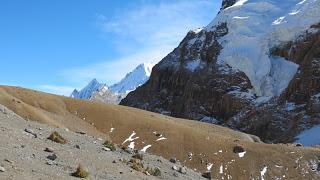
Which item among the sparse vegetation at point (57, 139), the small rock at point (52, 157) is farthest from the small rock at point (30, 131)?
the small rock at point (52, 157)

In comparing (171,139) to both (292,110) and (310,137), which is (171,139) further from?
(292,110)

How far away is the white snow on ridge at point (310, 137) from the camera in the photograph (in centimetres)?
15676

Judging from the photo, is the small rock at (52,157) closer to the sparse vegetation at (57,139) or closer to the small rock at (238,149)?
the sparse vegetation at (57,139)

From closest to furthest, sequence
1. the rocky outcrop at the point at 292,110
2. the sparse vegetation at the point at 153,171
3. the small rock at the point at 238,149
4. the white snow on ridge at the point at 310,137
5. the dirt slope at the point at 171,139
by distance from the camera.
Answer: the sparse vegetation at the point at 153,171
the dirt slope at the point at 171,139
the small rock at the point at 238,149
the white snow on ridge at the point at 310,137
the rocky outcrop at the point at 292,110

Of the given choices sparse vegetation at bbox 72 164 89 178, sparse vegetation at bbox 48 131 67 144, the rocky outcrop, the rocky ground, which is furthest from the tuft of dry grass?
the rocky outcrop

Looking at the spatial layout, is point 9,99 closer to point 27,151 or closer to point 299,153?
point 299,153

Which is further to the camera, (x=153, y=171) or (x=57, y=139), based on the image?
(x=57, y=139)

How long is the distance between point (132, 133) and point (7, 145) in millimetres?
59225

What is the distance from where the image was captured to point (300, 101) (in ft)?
618

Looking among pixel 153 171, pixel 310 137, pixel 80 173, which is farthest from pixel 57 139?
pixel 310 137

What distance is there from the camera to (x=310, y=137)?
162m

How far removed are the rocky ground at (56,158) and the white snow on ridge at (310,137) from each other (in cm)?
12362

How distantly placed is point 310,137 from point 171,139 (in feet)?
280

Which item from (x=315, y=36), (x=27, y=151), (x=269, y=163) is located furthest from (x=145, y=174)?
(x=315, y=36)
